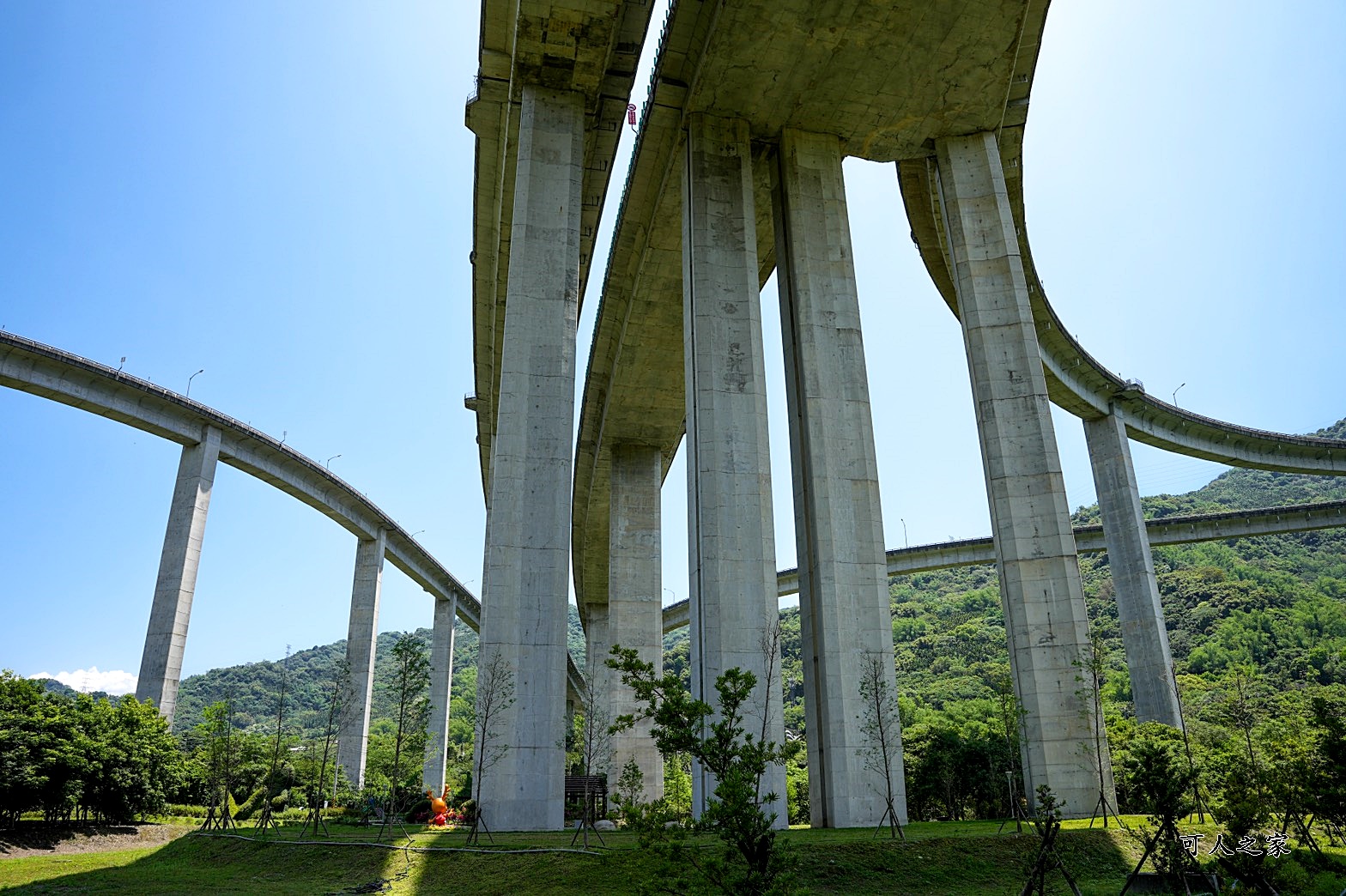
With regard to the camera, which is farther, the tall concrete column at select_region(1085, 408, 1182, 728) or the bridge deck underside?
the tall concrete column at select_region(1085, 408, 1182, 728)

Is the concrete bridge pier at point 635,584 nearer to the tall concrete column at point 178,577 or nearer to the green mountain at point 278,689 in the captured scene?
the tall concrete column at point 178,577

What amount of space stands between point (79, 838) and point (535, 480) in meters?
17.1

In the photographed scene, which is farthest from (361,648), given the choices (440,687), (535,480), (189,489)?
(535,480)

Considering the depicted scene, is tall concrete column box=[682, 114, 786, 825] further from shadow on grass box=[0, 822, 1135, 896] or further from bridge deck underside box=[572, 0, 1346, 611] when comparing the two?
shadow on grass box=[0, 822, 1135, 896]

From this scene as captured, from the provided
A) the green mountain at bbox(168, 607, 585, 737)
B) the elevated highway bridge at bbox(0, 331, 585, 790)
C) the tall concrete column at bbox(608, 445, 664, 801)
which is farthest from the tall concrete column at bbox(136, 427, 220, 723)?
the green mountain at bbox(168, 607, 585, 737)

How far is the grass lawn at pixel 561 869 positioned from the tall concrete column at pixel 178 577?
14993 mm

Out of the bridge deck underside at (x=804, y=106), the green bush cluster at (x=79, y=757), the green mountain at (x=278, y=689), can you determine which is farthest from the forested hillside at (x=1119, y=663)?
the bridge deck underside at (x=804, y=106)

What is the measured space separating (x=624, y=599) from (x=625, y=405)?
29.6ft

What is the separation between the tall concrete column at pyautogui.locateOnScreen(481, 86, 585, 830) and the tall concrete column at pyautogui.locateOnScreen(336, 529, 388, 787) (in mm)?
26478

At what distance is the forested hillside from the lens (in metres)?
32.1

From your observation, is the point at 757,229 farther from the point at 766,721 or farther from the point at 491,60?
the point at 766,721

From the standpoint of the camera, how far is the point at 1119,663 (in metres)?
62.6

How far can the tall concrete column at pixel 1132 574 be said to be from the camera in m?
38.0

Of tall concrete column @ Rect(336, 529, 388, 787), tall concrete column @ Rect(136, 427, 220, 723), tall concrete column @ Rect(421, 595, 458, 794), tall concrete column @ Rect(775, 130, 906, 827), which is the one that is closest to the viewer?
tall concrete column @ Rect(775, 130, 906, 827)
